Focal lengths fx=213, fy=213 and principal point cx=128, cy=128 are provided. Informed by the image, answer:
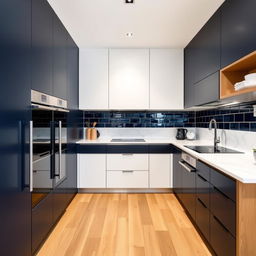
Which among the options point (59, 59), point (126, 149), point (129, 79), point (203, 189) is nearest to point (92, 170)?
point (126, 149)

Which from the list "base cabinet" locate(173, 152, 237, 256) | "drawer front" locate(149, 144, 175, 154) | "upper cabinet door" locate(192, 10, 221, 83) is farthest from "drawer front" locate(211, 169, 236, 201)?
"drawer front" locate(149, 144, 175, 154)

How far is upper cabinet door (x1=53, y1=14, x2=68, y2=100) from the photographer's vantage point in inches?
92.9

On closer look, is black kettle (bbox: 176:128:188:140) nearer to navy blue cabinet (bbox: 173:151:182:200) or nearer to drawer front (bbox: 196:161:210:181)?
navy blue cabinet (bbox: 173:151:182:200)

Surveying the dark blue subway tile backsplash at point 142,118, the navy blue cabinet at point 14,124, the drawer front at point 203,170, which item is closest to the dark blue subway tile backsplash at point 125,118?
the dark blue subway tile backsplash at point 142,118

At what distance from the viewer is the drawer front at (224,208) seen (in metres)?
1.41

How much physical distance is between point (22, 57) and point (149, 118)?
2636 mm

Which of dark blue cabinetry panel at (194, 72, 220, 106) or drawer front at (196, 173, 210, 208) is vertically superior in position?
dark blue cabinetry panel at (194, 72, 220, 106)

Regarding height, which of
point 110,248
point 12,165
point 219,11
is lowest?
point 110,248

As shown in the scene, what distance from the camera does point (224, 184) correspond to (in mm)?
1535

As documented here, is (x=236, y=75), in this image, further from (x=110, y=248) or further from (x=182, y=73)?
(x=110, y=248)

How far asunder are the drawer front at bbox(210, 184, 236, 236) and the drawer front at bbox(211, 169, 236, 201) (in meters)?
0.04

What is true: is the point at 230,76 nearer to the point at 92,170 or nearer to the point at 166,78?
the point at 166,78

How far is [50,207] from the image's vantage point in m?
2.19

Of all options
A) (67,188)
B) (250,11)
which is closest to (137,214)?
(67,188)
